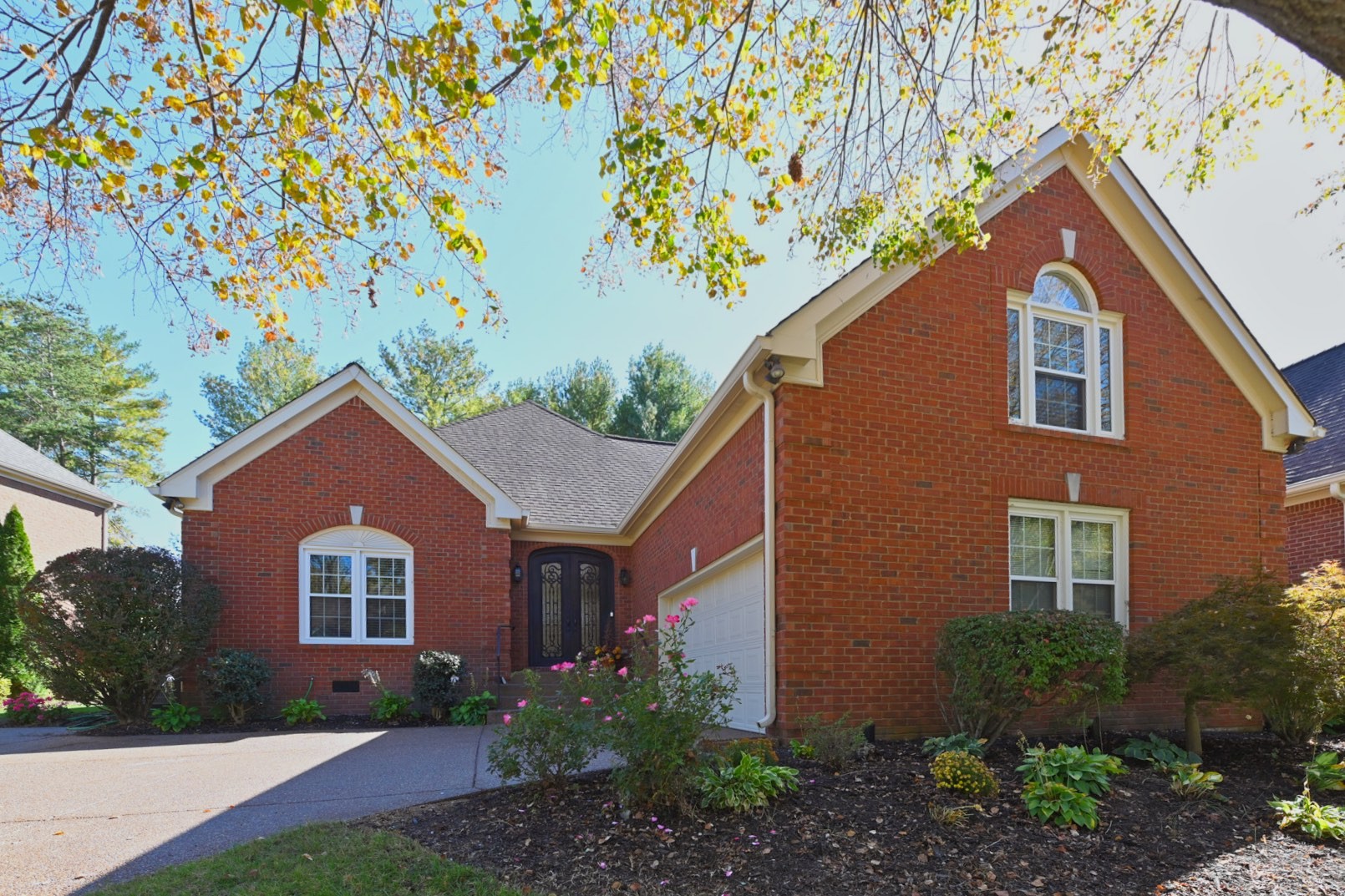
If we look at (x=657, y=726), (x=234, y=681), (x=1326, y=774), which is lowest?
(x=234, y=681)

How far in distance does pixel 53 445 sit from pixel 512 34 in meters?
32.4

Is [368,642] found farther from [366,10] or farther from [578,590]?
[366,10]

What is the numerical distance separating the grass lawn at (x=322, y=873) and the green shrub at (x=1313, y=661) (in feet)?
21.7

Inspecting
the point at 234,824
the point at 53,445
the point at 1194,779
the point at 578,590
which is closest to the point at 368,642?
the point at 578,590

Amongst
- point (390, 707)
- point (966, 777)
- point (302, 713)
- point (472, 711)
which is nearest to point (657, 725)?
point (966, 777)

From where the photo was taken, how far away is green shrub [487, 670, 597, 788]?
5461mm

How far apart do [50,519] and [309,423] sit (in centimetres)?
980

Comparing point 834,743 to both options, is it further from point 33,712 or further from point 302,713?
point 33,712

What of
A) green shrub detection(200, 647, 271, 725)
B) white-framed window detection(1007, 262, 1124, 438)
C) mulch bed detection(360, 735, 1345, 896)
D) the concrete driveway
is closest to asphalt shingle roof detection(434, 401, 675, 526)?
green shrub detection(200, 647, 271, 725)

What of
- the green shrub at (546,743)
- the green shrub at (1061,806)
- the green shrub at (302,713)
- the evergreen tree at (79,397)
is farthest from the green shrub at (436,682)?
the evergreen tree at (79,397)

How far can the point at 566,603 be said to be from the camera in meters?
14.5

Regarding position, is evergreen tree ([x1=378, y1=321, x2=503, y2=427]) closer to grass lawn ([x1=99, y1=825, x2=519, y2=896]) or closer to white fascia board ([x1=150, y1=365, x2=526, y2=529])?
white fascia board ([x1=150, y1=365, x2=526, y2=529])

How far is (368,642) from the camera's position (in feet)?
40.1

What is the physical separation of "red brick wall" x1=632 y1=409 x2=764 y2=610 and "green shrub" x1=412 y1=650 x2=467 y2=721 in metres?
3.53
